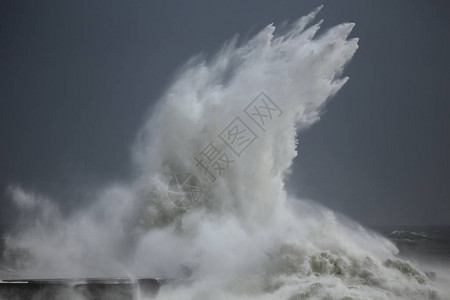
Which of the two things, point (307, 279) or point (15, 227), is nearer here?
point (307, 279)

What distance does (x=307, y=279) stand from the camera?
760 inches

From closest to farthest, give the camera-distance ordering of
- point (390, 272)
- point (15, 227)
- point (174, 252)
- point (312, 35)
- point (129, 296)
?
point (129, 296) < point (390, 272) < point (174, 252) < point (312, 35) < point (15, 227)

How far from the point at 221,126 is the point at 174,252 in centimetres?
803

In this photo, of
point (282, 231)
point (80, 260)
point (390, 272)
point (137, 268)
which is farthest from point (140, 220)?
point (390, 272)

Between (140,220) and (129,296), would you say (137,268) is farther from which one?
(129,296)

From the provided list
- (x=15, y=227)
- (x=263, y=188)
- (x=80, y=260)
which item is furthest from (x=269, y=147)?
(x=15, y=227)

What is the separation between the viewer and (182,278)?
19.7 metres

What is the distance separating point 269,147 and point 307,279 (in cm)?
858

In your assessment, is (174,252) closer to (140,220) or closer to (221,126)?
(140,220)

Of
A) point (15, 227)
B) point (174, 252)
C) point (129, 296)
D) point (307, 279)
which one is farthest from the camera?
point (15, 227)

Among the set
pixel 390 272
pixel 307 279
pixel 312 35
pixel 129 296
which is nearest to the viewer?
pixel 129 296

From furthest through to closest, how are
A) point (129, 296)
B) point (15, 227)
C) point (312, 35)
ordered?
point (15, 227) → point (312, 35) → point (129, 296)

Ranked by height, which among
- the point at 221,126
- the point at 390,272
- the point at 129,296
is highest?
the point at 221,126

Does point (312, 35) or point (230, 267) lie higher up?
point (312, 35)
